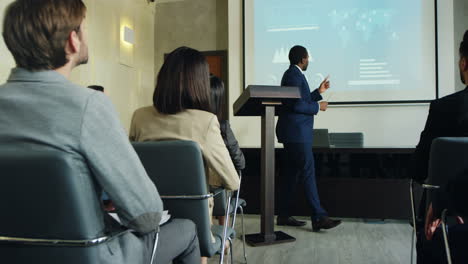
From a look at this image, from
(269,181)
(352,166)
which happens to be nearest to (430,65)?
(352,166)

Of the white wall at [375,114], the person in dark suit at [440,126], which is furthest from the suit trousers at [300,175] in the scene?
the white wall at [375,114]

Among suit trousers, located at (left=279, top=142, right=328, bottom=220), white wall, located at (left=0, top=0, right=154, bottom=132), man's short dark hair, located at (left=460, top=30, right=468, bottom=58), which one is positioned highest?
white wall, located at (left=0, top=0, right=154, bottom=132)

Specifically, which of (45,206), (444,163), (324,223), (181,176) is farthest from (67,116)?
(324,223)

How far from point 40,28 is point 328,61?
477 centimetres

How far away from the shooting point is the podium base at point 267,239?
265 cm

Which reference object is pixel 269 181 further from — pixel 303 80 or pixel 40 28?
pixel 40 28

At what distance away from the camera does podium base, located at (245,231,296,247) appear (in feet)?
8.70

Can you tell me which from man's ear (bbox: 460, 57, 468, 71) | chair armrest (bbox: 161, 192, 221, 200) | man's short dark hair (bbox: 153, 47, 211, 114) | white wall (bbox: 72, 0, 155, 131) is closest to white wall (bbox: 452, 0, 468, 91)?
man's ear (bbox: 460, 57, 468, 71)

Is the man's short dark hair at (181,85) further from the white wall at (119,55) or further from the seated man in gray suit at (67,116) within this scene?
the white wall at (119,55)

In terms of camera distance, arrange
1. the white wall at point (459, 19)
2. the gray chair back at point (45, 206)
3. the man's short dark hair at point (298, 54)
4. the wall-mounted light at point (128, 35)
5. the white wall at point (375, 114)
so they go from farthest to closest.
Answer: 1. the wall-mounted light at point (128, 35)
2. the white wall at point (459, 19)
3. the white wall at point (375, 114)
4. the man's short dark hair at point (298, 54)
5. the gray chair back at point (45, 206)

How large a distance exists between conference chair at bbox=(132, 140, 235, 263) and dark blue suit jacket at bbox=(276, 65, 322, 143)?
1.80m

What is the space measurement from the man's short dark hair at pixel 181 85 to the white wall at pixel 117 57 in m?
2.82

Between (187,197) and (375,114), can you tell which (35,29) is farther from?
(375,114)

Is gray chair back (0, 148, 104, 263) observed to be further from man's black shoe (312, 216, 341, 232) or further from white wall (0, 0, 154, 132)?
white wall (0, 0, 154, 132)
